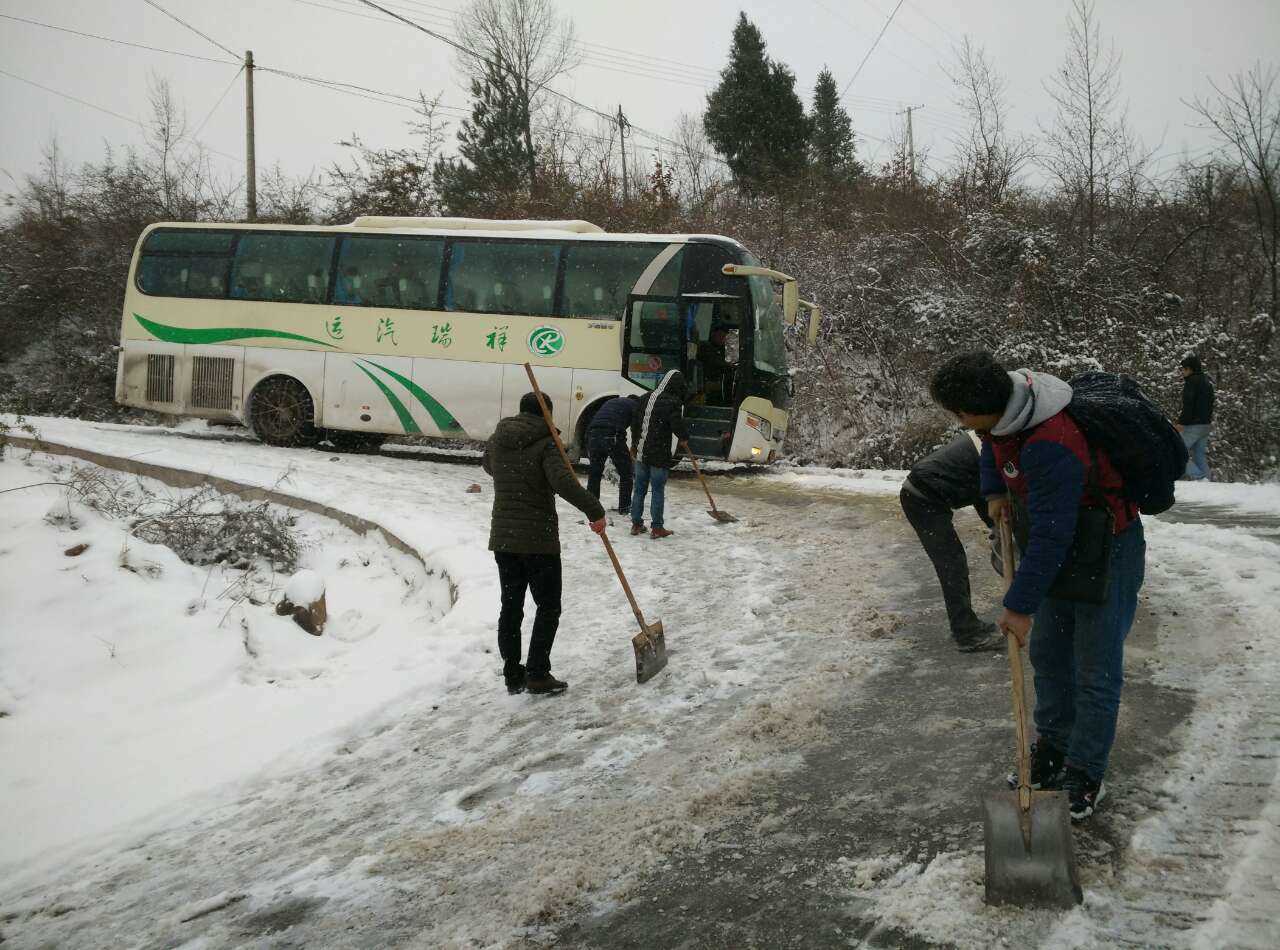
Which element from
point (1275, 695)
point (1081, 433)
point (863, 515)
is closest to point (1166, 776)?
point (1275, 695)

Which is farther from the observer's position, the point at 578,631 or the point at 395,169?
the point at 395,169

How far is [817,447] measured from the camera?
1702cm

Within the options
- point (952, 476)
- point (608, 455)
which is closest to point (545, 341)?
point (608, 455)

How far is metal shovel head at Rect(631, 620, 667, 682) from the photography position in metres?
5.52

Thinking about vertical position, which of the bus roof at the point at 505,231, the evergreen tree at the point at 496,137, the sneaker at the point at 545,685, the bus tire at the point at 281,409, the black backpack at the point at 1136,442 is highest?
the evergreen tree at the point at 496,137

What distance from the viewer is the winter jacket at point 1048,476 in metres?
3.16

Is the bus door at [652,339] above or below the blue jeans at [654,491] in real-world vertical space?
above

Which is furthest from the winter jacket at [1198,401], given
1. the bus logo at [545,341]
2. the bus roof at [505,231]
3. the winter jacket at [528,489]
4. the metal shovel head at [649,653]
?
the winter jacket at [528,489]

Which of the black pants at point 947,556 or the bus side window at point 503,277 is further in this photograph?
the bus side window at point 503,277

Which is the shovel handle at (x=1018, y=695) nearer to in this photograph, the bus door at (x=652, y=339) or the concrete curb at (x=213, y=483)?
the concrete curb at (x=213, y=483)

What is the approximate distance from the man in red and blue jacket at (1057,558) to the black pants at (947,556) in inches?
80.5

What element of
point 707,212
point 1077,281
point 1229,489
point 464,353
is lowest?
point 1229,489

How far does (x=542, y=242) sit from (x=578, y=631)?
28.6ft

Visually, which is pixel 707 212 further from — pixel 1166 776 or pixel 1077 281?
pixel 1166 776
